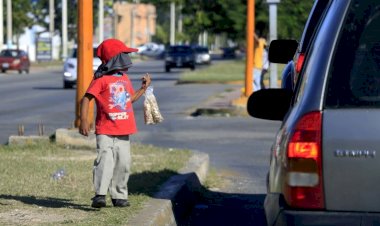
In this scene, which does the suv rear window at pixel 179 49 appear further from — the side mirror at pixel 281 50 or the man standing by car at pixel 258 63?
the side mirror at pixel 281 50

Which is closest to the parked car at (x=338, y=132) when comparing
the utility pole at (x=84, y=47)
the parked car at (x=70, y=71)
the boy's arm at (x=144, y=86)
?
the boy's arm at (x=144, y=86)

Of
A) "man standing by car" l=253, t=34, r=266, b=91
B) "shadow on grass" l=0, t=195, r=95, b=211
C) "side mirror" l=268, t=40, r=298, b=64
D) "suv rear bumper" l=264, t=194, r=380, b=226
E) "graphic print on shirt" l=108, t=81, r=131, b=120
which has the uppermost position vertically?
"side mirror" l=268, t=40, r=298, b=64

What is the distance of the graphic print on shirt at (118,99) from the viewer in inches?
337

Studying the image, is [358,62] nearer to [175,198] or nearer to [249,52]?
[175,198]

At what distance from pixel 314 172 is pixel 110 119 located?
412 centimetres

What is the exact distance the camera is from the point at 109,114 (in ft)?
28.1

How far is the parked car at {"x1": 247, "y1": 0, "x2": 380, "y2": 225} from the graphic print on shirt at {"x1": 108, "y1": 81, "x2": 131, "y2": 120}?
150 inches

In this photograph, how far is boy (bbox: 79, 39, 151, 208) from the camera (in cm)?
854

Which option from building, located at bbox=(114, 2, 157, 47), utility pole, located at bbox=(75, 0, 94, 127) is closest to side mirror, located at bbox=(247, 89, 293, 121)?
utility pole, located at bbox=(75, 0, 94, 127)

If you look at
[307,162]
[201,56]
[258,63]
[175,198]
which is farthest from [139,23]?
[307,162]

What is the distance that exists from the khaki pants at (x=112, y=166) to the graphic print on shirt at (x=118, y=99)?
192mm

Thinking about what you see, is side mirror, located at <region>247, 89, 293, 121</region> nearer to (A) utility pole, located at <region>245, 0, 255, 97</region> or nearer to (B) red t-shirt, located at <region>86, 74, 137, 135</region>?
(B) red t-shirt, located at <region>86, 74, 137, 135</region>

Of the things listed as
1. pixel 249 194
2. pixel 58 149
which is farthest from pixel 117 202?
pixel 58 149

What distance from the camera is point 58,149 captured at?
1395 centimetres
